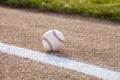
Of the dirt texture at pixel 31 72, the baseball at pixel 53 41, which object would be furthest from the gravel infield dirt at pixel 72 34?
the dirt texture at pixel 31 72

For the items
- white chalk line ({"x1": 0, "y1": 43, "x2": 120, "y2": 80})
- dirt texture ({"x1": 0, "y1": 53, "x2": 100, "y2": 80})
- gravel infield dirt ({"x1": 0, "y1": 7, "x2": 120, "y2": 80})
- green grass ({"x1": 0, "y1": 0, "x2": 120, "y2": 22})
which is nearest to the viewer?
dirt texture ({"x1": 0, "y1": 53, "x2": 100, "y2": 80})

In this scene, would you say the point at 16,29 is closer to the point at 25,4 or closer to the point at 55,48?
the point at 55,48

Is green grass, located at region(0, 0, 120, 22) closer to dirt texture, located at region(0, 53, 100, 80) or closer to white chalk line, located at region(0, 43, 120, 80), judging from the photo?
white chalk line, located at region(0, 43, 120, 80)

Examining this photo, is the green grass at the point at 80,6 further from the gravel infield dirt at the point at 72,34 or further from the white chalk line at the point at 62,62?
the white chalk line at the point at 62,62

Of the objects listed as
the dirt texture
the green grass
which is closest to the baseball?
the dirt texture

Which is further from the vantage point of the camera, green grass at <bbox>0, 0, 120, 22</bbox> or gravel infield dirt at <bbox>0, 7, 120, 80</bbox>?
green grass at <bbox>0, 0, 120, 22</bbox>

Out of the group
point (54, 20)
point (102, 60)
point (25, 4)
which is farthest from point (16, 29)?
point (25, 4)

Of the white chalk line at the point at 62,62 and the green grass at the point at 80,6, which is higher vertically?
the white chalk line at the point at 62,62

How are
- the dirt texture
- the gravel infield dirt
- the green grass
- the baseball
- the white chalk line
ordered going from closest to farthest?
the dirt texture → the white chalk line → the gravel infield dirt → the baseball → the green grass
